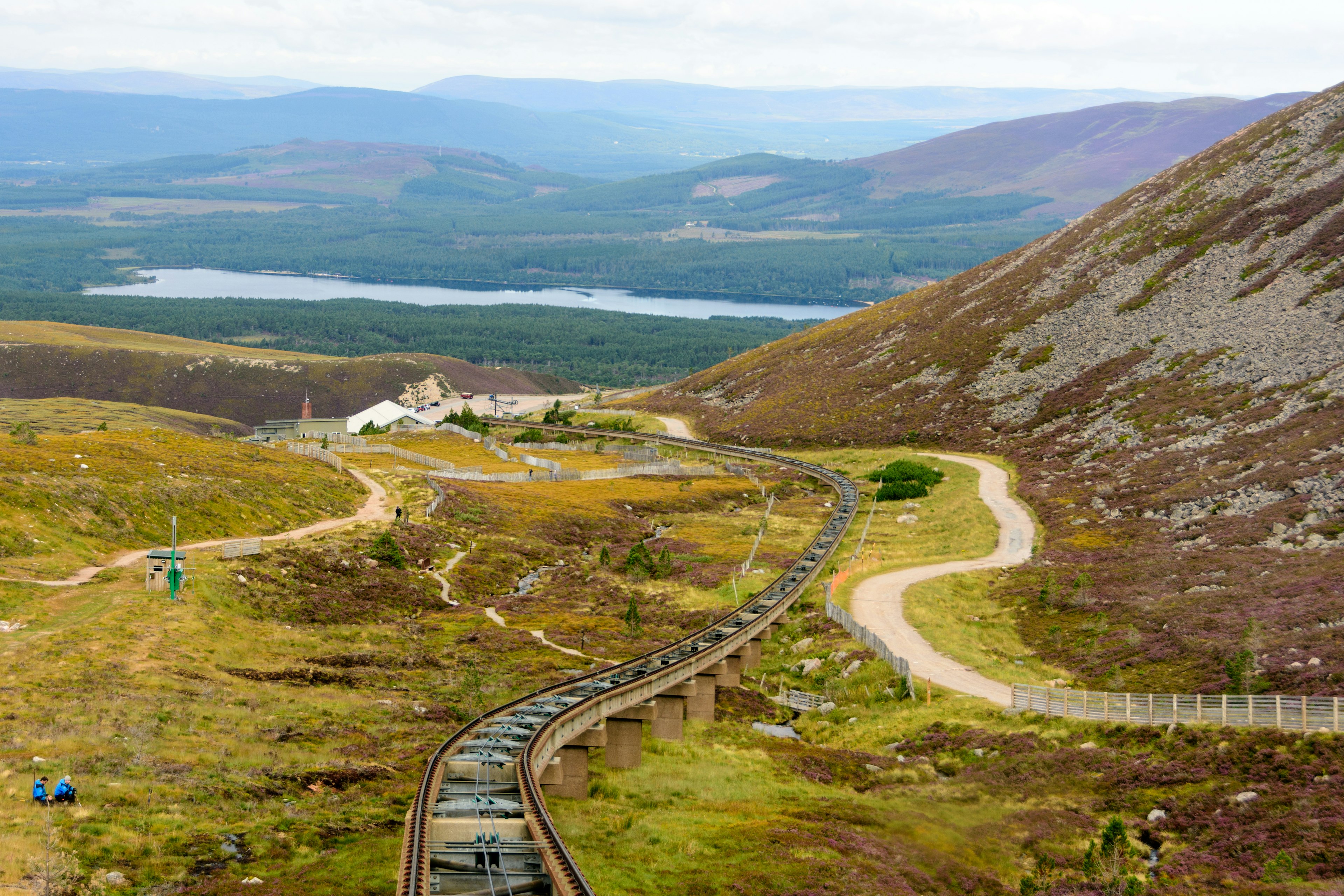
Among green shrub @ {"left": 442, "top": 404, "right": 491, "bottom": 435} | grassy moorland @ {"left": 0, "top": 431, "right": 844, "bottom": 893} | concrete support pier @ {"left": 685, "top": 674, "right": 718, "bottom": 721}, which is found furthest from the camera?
green shrub @ {"left": 442, "top": 404, "right": 491, "bottom": 435}

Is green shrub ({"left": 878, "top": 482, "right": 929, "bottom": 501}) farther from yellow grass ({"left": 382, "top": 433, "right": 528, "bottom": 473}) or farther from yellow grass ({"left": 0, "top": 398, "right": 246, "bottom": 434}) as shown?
yellow grass ({"left": 0, "top": 398, "right": 246, "bottom": 434})

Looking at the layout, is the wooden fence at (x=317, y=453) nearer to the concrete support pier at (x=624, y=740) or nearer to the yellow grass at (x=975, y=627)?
the yellow grass at (x=975, y=627)

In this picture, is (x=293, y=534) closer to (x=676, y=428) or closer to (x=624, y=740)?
(x=624, y=740)

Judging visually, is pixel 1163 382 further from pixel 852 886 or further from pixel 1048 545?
pixel 852 886

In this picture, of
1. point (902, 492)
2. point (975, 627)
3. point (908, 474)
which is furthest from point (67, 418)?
point (975, 627)

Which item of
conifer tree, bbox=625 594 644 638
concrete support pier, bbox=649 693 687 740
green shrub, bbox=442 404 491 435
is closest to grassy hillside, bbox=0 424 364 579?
conifer tree, bbox=625 594 644 638

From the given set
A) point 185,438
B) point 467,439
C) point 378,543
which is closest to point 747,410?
point 467,439
